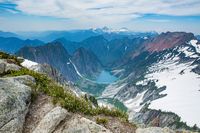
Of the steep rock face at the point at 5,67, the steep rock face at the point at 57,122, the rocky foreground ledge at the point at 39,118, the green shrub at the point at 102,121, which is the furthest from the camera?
the steep rock face at the point at 5,67

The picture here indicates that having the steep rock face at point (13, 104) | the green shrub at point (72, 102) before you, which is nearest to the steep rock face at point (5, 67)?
the steep rock face at point (13, 104)

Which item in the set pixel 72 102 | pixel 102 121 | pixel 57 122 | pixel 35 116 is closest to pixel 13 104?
pixel 35 116

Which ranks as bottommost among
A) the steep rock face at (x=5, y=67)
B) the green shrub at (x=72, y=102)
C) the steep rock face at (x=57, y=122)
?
the steep rock face at (x=57, y=122)

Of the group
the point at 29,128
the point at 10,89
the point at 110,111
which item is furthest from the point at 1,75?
the point at 110,111

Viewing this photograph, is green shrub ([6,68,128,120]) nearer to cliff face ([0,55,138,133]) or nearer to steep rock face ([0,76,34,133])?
cliff face ([0,55,138,133])

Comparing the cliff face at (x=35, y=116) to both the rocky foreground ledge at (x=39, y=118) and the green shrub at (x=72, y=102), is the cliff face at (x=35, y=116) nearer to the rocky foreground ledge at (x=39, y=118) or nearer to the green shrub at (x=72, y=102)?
the rocky foreground ledge at (x=39, y=118)

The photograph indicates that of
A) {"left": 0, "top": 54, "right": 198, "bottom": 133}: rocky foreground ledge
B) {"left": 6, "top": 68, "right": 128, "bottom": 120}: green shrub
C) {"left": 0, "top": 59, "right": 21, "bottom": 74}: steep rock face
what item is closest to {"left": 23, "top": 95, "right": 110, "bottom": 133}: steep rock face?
{"left": 0, "top": 54, "right": 198, "bottom": 133}: rocky foreground ledge

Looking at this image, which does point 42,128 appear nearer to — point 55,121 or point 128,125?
point 55,121

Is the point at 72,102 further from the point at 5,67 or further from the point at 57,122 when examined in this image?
the point at 5,67
